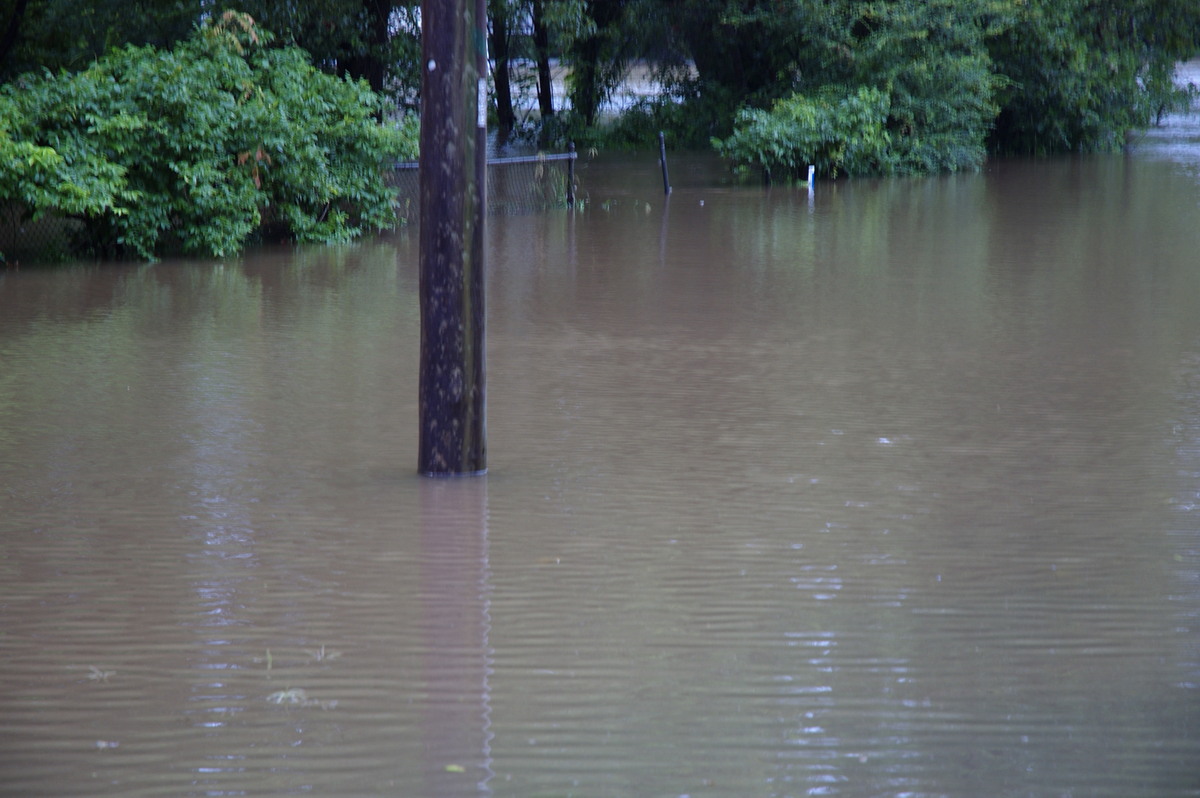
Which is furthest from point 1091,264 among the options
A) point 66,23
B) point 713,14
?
point 713,14

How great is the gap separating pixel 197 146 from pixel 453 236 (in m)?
9.33

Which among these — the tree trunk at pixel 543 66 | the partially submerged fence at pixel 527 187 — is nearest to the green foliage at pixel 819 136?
the partially submerged fence at pixel 527 187

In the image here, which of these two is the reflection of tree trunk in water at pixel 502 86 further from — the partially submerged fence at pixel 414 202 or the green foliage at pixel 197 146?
the green foliage at pixel 197 146

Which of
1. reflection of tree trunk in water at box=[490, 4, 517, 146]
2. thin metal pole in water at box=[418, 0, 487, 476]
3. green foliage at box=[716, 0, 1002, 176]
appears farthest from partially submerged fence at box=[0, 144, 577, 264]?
reflection of tree trunk in water at box=[490, 4, 517, 146]

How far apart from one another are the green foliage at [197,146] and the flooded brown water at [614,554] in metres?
2.33

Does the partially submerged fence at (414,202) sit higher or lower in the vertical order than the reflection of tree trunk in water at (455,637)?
higher

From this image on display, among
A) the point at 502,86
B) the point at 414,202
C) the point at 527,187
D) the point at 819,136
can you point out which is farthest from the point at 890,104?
the point at 502,86

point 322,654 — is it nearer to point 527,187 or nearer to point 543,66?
point 527,187

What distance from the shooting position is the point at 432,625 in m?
5.21

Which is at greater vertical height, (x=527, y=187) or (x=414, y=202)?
(x=527, y=187)

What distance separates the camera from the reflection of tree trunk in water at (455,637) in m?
4.09

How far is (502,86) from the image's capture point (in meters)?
39.5

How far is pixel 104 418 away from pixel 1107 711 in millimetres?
6358

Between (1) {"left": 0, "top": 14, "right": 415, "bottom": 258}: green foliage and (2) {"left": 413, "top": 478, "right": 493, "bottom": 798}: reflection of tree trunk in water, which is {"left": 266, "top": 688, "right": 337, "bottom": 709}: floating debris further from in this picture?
(1) {"left": 0, "top": 14, "right": 415, "bottom": 258}: green foliage
